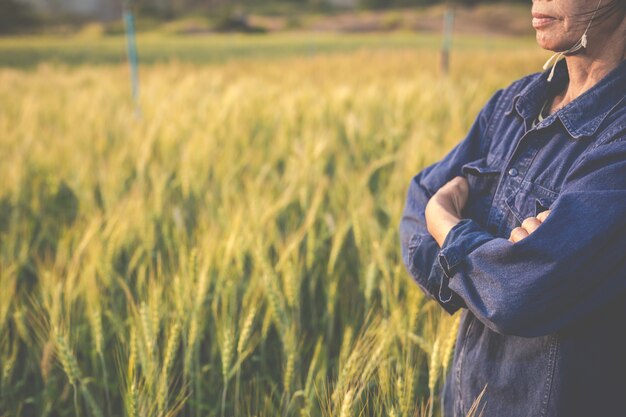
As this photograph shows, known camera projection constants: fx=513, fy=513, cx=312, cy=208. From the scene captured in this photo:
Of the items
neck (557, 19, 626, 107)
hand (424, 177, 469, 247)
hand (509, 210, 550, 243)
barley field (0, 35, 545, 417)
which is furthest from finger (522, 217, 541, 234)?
barley field (0, 35, 545, 417)

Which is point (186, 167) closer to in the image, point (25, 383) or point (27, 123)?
point (25, 383)

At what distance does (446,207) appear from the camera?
0.93m

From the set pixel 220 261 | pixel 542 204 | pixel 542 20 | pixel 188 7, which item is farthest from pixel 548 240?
pixel 188 7

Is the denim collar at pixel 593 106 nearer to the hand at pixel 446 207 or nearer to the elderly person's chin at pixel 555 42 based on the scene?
the elderly person's chin at pixel 555 42

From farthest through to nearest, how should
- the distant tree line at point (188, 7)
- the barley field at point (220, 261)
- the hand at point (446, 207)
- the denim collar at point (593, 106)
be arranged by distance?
the distant tree line at point (188, 7), the barley field at point (220, 261), the hand at point (446, 207), the denim collar at point (593, 106)

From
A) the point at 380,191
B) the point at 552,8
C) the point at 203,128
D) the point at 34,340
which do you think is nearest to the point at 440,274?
the point at 552,8

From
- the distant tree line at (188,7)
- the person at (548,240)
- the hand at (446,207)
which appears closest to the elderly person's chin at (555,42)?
the person at (548,240)

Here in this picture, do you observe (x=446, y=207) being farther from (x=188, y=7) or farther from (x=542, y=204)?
(x=188, y=7)

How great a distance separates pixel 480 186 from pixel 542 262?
1.04ft

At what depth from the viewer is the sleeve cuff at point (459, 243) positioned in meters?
0.81

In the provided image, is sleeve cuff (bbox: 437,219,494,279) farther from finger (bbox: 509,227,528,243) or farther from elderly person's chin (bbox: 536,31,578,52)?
elderly person's chin (bbox: 536,31,578,52)

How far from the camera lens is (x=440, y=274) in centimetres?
91

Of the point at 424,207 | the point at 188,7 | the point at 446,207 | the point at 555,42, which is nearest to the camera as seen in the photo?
the point at 555,42

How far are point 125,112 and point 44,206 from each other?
5.90ft
